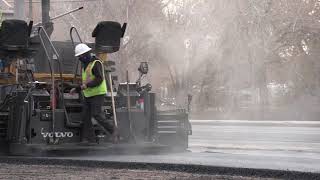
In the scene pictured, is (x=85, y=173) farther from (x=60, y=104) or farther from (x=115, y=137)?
(x=60, y=104)

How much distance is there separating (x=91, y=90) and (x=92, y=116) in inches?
16.8

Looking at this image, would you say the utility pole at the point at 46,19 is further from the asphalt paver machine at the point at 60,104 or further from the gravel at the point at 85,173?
the gravel at the point at 85,173

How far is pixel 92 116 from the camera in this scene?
1052cm

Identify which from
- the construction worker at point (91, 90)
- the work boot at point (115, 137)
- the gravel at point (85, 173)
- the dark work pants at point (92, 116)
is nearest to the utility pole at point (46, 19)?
the construction worker at point (91, 90)

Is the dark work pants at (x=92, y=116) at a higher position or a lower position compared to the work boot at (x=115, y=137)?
higher

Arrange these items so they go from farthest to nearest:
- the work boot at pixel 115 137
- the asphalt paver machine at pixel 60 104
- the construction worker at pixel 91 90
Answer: the work boot at pixel 115 137 → the construction worker at pixel 91 90 → the asphalt paver machine at pixel 60 104

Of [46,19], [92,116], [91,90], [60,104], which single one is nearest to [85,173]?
[92,116]

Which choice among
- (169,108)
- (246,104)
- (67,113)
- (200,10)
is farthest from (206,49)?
(67,113)

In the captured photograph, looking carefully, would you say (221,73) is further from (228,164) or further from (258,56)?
(228,164)

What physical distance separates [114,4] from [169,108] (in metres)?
19.9

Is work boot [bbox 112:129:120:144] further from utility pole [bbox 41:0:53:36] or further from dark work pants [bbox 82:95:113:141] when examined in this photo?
utility pole [bbox 41:0:53:36]

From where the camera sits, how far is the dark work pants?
412 inches

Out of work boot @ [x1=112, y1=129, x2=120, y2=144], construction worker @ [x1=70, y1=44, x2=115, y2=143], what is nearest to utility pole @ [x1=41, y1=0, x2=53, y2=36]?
construction worker @ [x1=70, y1=44, x2=115, y2=143]

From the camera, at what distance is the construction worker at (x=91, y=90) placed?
10398 millimetres
